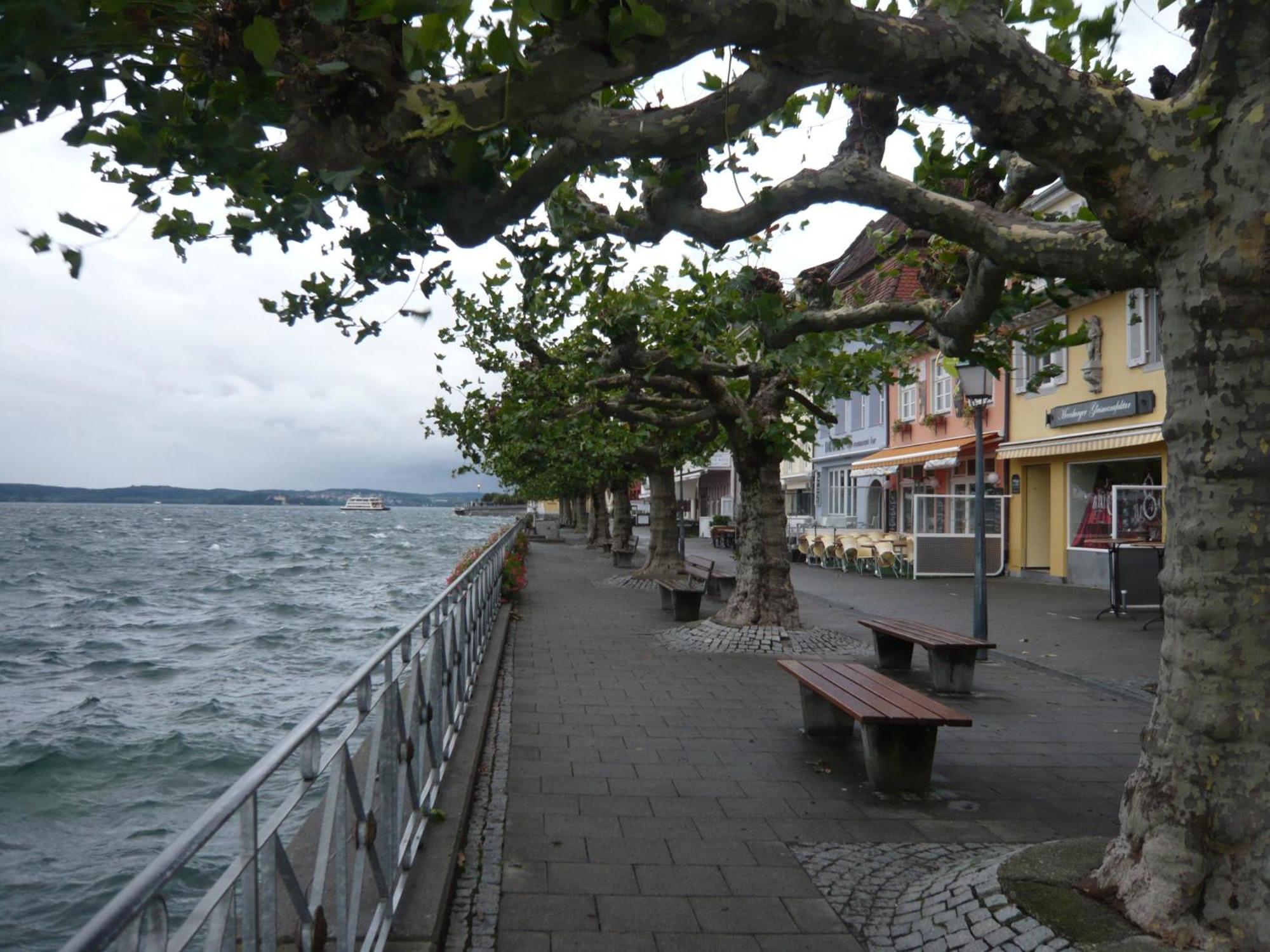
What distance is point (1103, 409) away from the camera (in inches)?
850

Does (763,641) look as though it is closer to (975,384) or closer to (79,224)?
(975,384)

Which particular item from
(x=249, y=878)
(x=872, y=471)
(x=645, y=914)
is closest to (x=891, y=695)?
(x=645, y=914)

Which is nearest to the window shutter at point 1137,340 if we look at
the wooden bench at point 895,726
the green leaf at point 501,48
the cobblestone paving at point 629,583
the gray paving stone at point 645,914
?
the cobblestone paving at point 629,583

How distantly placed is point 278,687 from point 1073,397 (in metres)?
16.9

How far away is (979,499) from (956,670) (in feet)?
11.0

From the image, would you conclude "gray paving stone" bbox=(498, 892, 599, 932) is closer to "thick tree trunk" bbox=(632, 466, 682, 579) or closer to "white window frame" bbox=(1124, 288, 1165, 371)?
"thick tree trunk" bbox=(632, 466, 682, 579)

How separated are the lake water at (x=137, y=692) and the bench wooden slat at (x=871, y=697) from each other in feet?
14.8

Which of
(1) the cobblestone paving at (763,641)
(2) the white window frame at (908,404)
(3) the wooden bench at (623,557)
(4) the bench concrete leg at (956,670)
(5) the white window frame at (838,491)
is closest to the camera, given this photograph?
(4) the bench concrete leg at (956,670)

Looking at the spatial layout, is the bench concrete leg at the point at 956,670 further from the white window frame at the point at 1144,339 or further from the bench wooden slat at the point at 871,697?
the white window frame at the point at 1144,339

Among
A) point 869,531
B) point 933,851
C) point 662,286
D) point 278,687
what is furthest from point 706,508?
point 933,851

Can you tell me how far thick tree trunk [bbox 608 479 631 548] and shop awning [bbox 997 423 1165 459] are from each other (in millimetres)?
9703

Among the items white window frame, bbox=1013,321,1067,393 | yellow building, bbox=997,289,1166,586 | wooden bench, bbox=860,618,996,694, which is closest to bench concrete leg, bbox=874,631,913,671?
wooden bench, bbox=860,618,996,694

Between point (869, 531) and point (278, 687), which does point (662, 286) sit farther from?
point (869, 531)

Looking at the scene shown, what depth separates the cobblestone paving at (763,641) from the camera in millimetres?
12070
